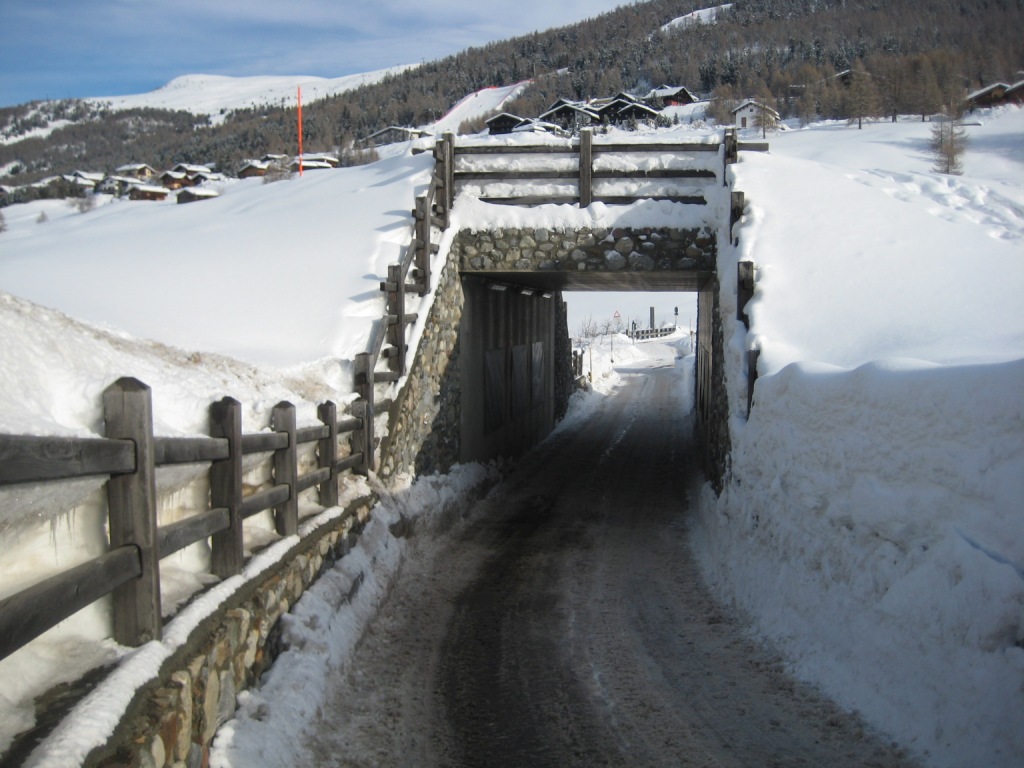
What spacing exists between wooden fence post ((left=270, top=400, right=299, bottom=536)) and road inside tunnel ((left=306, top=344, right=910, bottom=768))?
1.18 metres

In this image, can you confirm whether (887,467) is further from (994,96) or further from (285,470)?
(994,96)

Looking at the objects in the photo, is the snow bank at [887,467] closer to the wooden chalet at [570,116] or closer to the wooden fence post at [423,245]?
the wooden fence post at [423,245]

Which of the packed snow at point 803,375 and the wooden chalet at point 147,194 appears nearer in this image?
the packed snow at point 803,375

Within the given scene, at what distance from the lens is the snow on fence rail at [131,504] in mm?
2730

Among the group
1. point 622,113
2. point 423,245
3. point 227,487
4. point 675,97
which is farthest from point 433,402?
point 675,97

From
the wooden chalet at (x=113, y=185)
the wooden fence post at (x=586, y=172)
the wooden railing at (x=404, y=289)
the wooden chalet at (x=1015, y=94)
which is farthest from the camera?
the wooden chalet at (x=113, y=185)

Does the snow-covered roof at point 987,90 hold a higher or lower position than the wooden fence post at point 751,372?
higher

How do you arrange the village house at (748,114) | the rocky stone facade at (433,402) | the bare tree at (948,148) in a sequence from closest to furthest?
the rocky stone facade at (433,402) → the bare tree at (948,148) → the village house at (748,114)

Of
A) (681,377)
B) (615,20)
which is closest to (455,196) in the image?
(681,377)

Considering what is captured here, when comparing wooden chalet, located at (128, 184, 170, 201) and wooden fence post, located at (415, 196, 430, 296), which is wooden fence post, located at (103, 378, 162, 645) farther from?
wooden chalet, located at (128, 184, 170, 201)

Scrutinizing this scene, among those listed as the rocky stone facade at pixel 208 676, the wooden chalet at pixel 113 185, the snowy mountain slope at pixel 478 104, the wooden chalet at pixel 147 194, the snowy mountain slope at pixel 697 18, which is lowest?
the rocky stone facade at pixel 208 676

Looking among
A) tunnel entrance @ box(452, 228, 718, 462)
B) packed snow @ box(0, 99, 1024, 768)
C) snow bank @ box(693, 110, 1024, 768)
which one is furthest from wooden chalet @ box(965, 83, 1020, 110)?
snow bank @ box(693, 110, 1024, 768)

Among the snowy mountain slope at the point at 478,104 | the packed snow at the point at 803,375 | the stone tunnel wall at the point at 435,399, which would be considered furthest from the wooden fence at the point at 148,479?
the snowy mountain slope at the point at 478,104

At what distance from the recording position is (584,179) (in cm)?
1226
